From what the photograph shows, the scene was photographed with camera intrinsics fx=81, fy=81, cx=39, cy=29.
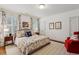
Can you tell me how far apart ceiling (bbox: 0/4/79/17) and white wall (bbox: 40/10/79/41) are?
0.12 meters

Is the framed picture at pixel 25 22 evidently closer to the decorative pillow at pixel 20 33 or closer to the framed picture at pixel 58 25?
the decorative pillow at pixel 20 33

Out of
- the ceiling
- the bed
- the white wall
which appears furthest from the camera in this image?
the bed

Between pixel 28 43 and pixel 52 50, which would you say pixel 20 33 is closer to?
pixel 28 43

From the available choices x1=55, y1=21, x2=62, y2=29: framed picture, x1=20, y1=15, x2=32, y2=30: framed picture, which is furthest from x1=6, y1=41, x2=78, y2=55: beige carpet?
x1=20, y1=15, x2=32, y2=30: framed picture

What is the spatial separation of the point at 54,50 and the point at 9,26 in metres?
1.48

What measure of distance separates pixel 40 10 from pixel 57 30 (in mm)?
790

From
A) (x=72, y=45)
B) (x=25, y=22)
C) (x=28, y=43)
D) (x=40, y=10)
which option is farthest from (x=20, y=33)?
(x=72, y=45)

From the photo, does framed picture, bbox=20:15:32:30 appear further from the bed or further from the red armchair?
the red armchair

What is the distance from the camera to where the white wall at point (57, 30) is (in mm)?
2324

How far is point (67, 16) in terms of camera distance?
2344 millimetres

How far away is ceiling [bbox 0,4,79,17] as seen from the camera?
7.04ft

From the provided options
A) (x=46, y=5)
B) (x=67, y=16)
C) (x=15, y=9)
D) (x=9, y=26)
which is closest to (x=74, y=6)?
(x=67, y=16)

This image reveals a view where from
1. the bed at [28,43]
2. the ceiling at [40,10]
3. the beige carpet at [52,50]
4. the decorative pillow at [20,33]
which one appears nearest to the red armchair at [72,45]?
the beige carpet at [52,50]

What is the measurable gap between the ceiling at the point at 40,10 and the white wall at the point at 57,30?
12 cm
